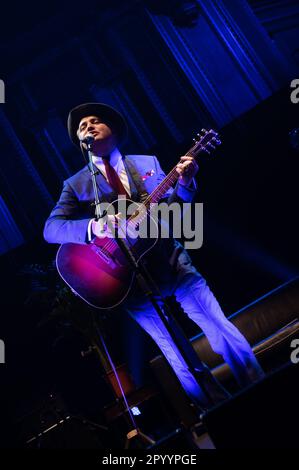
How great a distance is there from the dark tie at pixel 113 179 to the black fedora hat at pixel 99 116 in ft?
1.32

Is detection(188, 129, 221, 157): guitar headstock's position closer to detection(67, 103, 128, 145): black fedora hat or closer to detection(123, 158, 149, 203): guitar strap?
detection(123, 158, 149, 203): guitar strap

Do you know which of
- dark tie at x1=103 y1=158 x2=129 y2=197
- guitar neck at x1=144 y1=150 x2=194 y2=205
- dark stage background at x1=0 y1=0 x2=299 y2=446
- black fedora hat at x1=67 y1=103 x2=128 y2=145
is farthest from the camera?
dark stage background at x1=0 y1=0 x2=299 y2=446

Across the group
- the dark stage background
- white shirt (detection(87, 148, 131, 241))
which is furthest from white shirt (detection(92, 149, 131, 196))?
the dark stage background

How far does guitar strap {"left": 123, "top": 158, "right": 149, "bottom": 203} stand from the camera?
10.3 ft

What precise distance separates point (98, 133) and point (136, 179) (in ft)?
1.82

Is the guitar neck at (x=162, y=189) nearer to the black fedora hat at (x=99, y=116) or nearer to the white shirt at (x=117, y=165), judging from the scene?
the white shirt at (x=117, y=165)

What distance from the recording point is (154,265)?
282 centimetres

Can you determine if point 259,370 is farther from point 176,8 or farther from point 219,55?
point 176,8

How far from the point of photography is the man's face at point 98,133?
3.22m

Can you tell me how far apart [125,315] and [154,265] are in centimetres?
273

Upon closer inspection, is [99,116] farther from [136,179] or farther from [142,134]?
[142,134]

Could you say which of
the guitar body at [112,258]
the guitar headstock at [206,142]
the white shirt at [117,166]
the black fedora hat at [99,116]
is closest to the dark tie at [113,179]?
the white shirt at [117,166]

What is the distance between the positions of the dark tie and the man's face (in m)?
0.12
